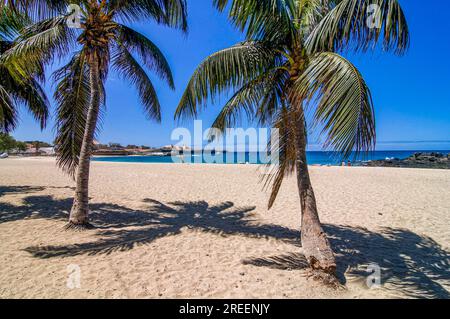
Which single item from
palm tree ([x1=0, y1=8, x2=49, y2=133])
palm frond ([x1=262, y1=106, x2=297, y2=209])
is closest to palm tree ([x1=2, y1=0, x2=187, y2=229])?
palm tree ([x1=0, y1=8, x2=49, y2=133])

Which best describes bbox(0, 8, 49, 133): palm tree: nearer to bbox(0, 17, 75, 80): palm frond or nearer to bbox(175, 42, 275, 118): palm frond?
bbox(0, 17, 75, 80): palm frond

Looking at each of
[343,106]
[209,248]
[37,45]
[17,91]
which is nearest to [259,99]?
[343,106]

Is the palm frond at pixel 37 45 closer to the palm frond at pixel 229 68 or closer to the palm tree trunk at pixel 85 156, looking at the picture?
the palm tree trunk at pixel 85 156

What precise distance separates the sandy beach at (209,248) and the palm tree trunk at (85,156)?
379mm

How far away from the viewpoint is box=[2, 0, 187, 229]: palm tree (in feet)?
15.2

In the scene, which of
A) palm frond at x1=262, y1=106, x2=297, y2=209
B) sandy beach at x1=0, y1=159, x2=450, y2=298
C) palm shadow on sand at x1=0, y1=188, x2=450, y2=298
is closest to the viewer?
sandy beach at x1=0, y1=159, x2=450, y2=298

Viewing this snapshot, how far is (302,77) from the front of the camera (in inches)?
105

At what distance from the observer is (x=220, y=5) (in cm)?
357

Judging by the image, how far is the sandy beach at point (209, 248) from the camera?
312 centimetres

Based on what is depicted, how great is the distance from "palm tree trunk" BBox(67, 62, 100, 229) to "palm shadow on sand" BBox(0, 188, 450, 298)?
0.49m

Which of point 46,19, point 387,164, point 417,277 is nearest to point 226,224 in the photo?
point 417,277

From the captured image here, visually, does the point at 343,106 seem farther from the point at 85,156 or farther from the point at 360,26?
the point at 85,156

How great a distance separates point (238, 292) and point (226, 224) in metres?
3.09
